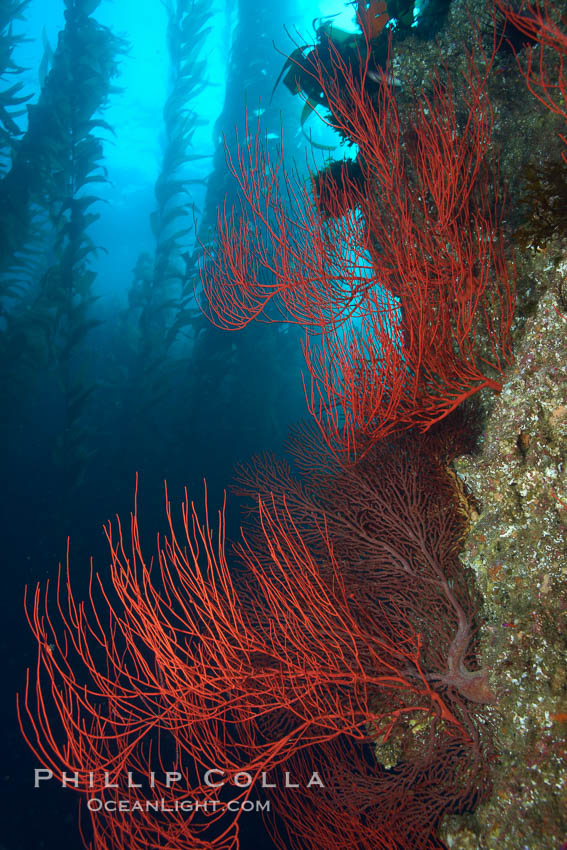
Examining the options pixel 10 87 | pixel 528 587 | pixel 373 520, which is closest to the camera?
pixel 528 587

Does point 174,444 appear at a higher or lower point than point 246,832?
higher

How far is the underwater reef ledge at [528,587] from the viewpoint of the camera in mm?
1638

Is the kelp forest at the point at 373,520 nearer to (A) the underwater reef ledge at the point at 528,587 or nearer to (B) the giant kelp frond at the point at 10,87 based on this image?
(A) the underwater reef ledge at the point at 528,587

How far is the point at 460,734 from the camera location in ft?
7.09

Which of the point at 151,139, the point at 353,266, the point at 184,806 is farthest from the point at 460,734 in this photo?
the point at 151,139

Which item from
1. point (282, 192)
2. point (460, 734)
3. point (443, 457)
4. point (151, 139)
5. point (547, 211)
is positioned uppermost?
point (151, 139)

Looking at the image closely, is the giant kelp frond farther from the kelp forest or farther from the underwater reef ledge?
the underwater reef ledge

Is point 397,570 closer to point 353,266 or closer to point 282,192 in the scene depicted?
point 353,266

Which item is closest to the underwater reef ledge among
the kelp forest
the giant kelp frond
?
the kelp forest

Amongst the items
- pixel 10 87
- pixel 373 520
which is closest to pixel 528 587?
pixel 373 520

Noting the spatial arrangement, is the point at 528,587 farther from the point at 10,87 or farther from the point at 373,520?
the point at 10,87

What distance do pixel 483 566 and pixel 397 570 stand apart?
761mm

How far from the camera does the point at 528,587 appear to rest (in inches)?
71.7

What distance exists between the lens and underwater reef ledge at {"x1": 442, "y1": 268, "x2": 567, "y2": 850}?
1638mm
